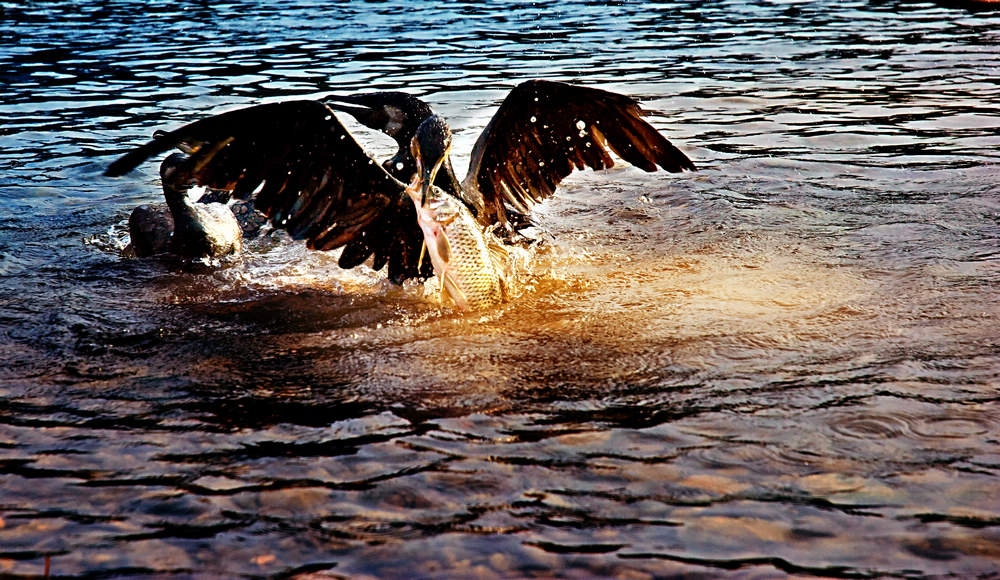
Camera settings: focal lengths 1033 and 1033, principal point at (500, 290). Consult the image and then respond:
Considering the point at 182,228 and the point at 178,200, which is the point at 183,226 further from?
the point at 178,200

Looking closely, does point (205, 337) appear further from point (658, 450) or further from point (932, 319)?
point (932, 319)

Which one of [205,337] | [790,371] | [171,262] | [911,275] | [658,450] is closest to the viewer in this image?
[658,450]

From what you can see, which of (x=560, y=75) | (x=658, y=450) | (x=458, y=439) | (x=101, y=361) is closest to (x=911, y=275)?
(x=658, y=450)

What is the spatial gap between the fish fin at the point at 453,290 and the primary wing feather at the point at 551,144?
Result: 703 millimetres

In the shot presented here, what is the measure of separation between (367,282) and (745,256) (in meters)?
2.28

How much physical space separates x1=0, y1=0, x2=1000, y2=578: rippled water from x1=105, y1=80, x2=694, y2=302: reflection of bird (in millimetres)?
449

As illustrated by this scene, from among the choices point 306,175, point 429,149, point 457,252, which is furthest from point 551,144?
point 306,175

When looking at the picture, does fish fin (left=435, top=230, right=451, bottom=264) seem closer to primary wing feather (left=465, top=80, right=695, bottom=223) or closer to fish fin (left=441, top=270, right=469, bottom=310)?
fish fin (left=441, top=270, right=469, bottom=310)

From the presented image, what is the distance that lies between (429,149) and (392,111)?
96cm

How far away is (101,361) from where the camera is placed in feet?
15.5

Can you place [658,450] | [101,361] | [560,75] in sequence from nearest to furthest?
[658,450] → [101,361] → [560,75]

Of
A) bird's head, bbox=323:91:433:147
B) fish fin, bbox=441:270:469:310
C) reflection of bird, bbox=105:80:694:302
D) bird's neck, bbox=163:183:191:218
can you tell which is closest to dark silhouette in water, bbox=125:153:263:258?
bird's neck, bbox=163:183:191:218

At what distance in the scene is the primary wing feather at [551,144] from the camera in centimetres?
573

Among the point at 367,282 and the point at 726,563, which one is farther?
the point at 367,282
